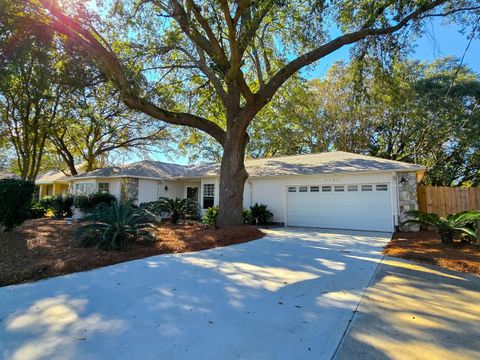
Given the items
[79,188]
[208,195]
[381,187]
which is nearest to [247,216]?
[208,195]

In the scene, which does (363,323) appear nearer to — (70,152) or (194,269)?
(194,269)

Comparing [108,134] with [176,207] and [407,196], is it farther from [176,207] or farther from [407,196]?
[407,196]

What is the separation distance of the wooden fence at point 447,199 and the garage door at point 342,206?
6.75ft

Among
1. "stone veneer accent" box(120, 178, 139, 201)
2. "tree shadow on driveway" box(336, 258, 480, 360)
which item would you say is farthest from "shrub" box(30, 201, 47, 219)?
"tree shadow on driveway" box(336, 258, 480, 360)

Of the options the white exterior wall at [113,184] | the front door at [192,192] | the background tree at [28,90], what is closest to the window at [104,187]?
the white exterior wall at [113,184]

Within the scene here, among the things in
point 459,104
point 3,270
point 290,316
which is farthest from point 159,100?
point 459,104

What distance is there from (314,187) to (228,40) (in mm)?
7160

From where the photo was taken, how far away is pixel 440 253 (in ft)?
23.3

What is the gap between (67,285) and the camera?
15.1ft

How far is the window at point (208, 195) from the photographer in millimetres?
17062

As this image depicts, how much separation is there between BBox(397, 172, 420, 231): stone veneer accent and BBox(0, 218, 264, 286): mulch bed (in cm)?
611

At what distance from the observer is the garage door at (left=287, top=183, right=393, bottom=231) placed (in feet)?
39.2

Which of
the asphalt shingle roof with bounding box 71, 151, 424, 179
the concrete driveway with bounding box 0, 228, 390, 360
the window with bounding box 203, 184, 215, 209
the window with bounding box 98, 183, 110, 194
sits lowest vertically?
the concrete driveway with bounding box 0, 228, 390, 360

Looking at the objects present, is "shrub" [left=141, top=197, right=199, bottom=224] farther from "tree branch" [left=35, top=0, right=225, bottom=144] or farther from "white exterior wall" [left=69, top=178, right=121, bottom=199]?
"white exterior wall" [left=69, top=178, right=121, bottom=199]
